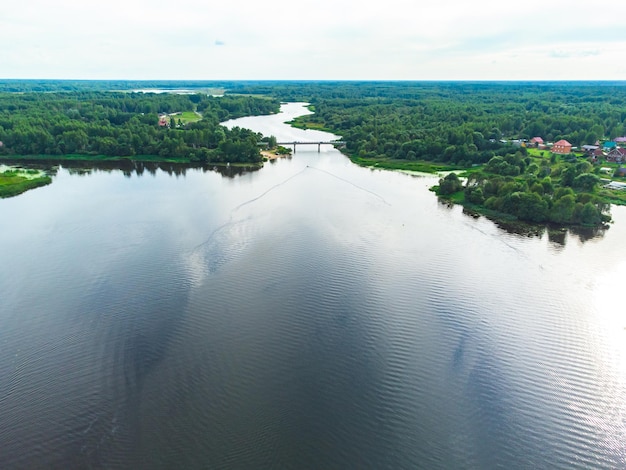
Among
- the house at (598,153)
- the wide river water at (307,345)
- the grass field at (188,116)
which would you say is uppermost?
the house at (598,153)

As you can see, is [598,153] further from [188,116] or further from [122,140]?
[188,116]

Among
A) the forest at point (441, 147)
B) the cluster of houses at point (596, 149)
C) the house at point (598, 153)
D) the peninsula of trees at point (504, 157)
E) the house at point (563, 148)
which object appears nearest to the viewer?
the peninsula of trees at point (504, 157)

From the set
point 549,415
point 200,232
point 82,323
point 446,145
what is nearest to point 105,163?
point 200,232

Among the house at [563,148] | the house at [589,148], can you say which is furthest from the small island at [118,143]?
the house at [589,148]

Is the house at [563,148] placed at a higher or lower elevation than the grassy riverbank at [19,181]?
higher

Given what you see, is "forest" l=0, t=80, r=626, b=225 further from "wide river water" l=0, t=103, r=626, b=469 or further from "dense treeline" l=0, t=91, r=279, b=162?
"wide river water" l=0, t=103, r=626, b=469

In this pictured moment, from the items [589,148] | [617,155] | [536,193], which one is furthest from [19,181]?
[589,148]

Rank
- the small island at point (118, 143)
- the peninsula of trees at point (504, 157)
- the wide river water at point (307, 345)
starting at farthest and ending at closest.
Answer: the small island at point (118, 143) < the peninsula of trees at point (504, 157) < the wide river water at point (307, 345)

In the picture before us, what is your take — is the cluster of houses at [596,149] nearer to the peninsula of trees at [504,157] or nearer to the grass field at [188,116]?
the peninsula of trees at [504,157]
